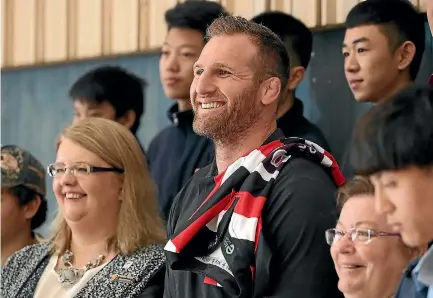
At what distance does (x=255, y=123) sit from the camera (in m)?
2.01

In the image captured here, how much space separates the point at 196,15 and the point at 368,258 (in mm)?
1469

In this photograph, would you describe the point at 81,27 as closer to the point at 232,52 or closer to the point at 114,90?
the point at 114,90

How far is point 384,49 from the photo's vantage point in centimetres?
244

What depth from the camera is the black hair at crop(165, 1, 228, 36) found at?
2924 millimetres

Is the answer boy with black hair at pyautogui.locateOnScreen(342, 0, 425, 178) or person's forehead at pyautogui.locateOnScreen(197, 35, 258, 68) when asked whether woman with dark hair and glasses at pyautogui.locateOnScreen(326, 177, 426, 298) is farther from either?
boy with black hair at pyautogui.locateOnScreen(342, 0, 425, 178)

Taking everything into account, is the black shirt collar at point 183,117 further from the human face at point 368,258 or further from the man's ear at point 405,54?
the human face at point 368,258

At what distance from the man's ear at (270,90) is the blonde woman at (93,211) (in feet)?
1.81

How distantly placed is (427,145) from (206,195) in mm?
803

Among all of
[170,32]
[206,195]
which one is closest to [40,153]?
[170,32]

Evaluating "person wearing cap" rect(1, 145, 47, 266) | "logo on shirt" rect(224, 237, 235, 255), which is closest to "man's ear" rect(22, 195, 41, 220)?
"person wearing cap" rect(1, 145, 47, 266)

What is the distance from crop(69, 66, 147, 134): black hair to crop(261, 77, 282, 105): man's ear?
3.94 ft

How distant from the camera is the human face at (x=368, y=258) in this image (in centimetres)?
164

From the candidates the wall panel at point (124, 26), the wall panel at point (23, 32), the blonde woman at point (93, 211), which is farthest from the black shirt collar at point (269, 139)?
the wall panel at point (23, 32)

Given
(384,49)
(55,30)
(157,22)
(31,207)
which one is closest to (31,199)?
(31,207)
